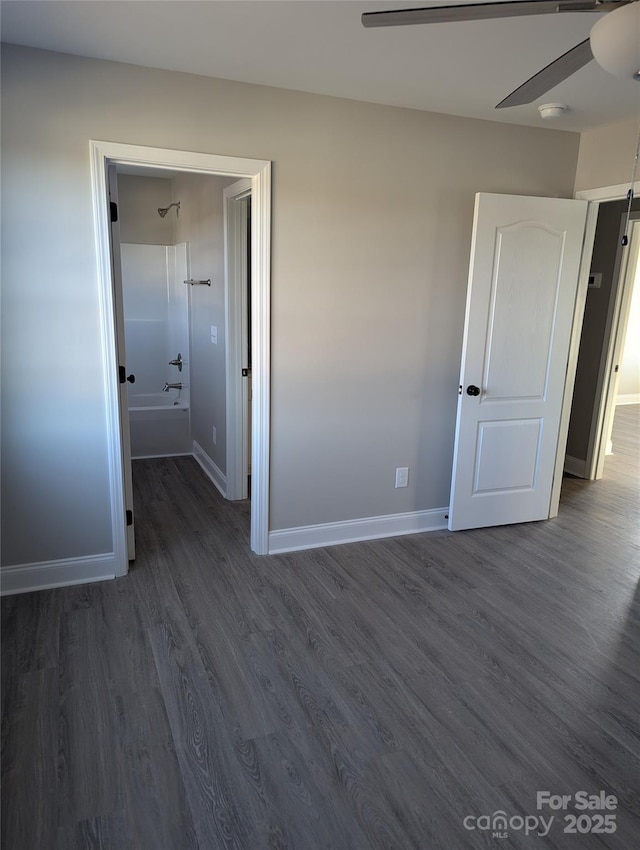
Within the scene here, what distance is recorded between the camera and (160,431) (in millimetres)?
5266

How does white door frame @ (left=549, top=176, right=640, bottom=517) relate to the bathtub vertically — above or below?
above

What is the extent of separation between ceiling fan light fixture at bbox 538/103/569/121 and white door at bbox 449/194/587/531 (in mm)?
459

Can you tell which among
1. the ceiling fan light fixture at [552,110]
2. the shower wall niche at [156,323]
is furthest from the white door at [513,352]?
the shower wall niche at [156,323]

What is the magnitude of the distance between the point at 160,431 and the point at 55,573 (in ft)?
7.70

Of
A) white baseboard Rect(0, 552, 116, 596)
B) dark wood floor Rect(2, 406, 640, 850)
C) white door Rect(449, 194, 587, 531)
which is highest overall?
white door Rect(449, 194, 587, 531)

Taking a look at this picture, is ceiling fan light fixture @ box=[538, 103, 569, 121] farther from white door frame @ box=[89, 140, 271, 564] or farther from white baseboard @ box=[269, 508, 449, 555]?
white baseboard @ box=[269, 508, 449, 555]

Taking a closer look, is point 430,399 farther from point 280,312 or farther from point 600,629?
point 600,629

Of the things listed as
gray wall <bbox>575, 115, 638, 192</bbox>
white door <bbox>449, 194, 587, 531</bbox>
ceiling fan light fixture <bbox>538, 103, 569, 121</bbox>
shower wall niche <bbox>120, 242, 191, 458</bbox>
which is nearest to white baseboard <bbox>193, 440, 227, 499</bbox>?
shower wall niche <bbox>120, 242, 191, 458</bbox>

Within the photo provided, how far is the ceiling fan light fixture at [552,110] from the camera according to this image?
307cm

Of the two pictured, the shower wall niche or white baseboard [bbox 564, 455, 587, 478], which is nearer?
white baseboard [bbox 564, 455, 587, 478]

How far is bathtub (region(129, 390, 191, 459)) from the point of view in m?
5.17

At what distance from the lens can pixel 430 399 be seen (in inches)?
Result: 147

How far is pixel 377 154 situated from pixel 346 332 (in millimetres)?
994

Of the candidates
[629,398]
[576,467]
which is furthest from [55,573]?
[629,398]
